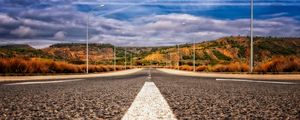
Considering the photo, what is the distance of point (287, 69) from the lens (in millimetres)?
33375

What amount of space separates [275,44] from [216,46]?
1126 inches

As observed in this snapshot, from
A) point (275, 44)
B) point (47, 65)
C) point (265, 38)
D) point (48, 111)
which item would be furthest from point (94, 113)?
point (265, 38)

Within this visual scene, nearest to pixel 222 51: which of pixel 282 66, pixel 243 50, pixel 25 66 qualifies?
pixel 243 50

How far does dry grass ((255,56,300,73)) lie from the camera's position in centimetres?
3314

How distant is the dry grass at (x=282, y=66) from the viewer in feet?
109

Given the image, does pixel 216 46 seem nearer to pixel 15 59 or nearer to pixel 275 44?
pixel 275 44

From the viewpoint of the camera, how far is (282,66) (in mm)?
33938

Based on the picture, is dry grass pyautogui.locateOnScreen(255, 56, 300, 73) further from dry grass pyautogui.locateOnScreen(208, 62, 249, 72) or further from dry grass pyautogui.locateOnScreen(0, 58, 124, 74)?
dry grass pyautogui.locateOnScreen(0, 58, 124, 74)

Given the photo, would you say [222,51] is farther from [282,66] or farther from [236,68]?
[282,66]

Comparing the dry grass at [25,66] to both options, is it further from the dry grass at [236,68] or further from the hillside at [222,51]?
the hillside at [222,51]

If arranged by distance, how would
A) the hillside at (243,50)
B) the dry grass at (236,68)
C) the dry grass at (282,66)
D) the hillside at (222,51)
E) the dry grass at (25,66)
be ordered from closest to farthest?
the dry grass at (25,66)
the dry grass at (282,66)
the dry grass at (236,68)
the hillside at (222,51)
the hillside at (243,50)

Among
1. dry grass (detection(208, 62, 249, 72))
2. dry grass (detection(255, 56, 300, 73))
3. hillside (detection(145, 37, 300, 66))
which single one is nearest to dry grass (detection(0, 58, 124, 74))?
dry grass (detection(255, 56, 300, 73))

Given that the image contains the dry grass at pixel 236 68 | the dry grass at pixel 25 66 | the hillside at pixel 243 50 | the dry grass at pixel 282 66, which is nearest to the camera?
the dry grass at pixel 25 66

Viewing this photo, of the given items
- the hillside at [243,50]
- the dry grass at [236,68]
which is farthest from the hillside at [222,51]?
the dry grass at [236,68]
